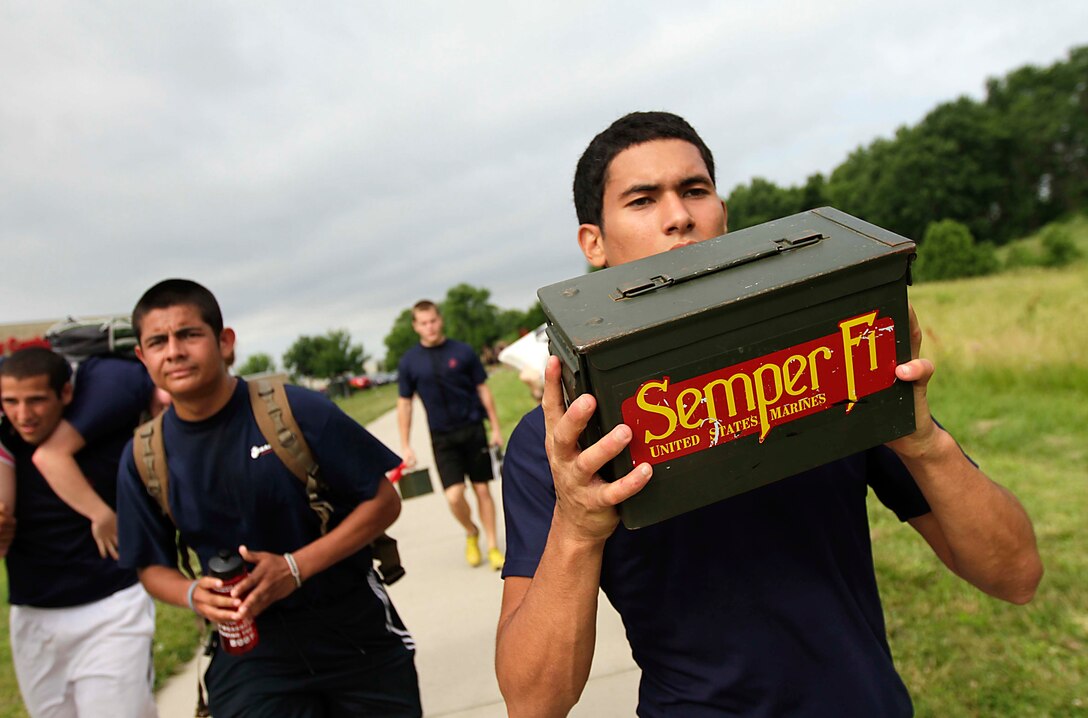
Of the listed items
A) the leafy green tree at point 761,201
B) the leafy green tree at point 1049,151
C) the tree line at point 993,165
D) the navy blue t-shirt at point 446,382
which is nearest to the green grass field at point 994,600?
the navy blue t-shirt at point 446,382

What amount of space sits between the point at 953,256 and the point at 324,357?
221ft

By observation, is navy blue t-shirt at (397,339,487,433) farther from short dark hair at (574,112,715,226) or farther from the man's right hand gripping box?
the man's right hand gripping box

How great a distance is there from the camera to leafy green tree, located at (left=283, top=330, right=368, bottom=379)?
270 feet

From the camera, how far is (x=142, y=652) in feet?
9.84

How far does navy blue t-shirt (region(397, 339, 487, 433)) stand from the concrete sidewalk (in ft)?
4.17

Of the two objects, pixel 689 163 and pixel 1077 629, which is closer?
pixel 689 163

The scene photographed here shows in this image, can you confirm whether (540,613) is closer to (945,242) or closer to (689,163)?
(689,163)

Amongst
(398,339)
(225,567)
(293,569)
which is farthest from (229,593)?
(398,339)

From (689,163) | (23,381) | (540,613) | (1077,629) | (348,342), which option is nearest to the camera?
(540,613)

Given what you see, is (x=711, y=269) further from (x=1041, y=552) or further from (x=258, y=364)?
(x=258, y=364)

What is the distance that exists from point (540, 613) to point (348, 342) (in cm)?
8972

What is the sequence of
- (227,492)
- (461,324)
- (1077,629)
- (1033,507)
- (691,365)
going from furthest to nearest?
(461,324)
(1033,507)
(1077,629)
(227,492)
(691,365)

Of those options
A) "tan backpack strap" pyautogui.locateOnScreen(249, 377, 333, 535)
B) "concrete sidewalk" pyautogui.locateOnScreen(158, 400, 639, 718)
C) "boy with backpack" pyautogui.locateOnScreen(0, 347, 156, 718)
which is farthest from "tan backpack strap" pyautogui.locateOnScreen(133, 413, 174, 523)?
"concrete sidewalk" pyautogui.locateOnScreen(158, 400, 639, 718)

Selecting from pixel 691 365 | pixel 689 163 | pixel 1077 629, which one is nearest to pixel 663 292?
pixel 691 365
